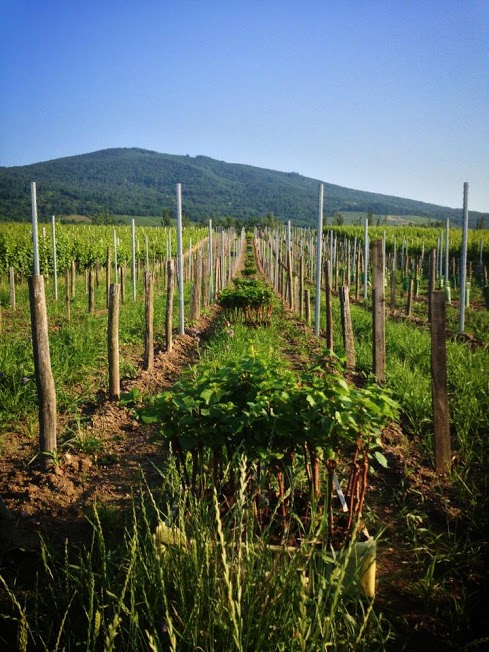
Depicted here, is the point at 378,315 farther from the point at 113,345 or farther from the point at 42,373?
the point at 42,373

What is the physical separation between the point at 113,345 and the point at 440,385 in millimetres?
3438

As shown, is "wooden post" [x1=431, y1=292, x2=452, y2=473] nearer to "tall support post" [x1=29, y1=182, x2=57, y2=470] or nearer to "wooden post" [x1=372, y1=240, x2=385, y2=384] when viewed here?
"wooden post" [x1=372, y1=240, x2=385, y2=384]

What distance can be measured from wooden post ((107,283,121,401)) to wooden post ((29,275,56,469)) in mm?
1611

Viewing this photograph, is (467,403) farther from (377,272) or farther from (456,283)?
(456,283)

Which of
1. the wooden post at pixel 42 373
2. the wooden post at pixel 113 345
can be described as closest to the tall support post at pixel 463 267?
the wooden post at pixel 113 345

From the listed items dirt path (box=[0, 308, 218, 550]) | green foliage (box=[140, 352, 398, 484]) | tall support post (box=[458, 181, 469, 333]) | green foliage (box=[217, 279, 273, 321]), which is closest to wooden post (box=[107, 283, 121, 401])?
dirt path (box=[0, 308, 218, 550])

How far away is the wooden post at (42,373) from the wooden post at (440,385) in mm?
3001

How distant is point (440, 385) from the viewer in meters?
4.18

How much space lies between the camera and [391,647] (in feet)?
8.11

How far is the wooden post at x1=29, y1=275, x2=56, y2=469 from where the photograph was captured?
4246mm

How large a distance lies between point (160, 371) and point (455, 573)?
5.08 metres

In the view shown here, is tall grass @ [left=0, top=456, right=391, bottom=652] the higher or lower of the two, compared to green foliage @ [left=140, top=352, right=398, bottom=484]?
lower

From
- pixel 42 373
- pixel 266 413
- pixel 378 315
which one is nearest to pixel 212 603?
pixel 266 413

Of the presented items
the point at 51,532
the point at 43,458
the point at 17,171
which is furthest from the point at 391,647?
the point at 17,171
